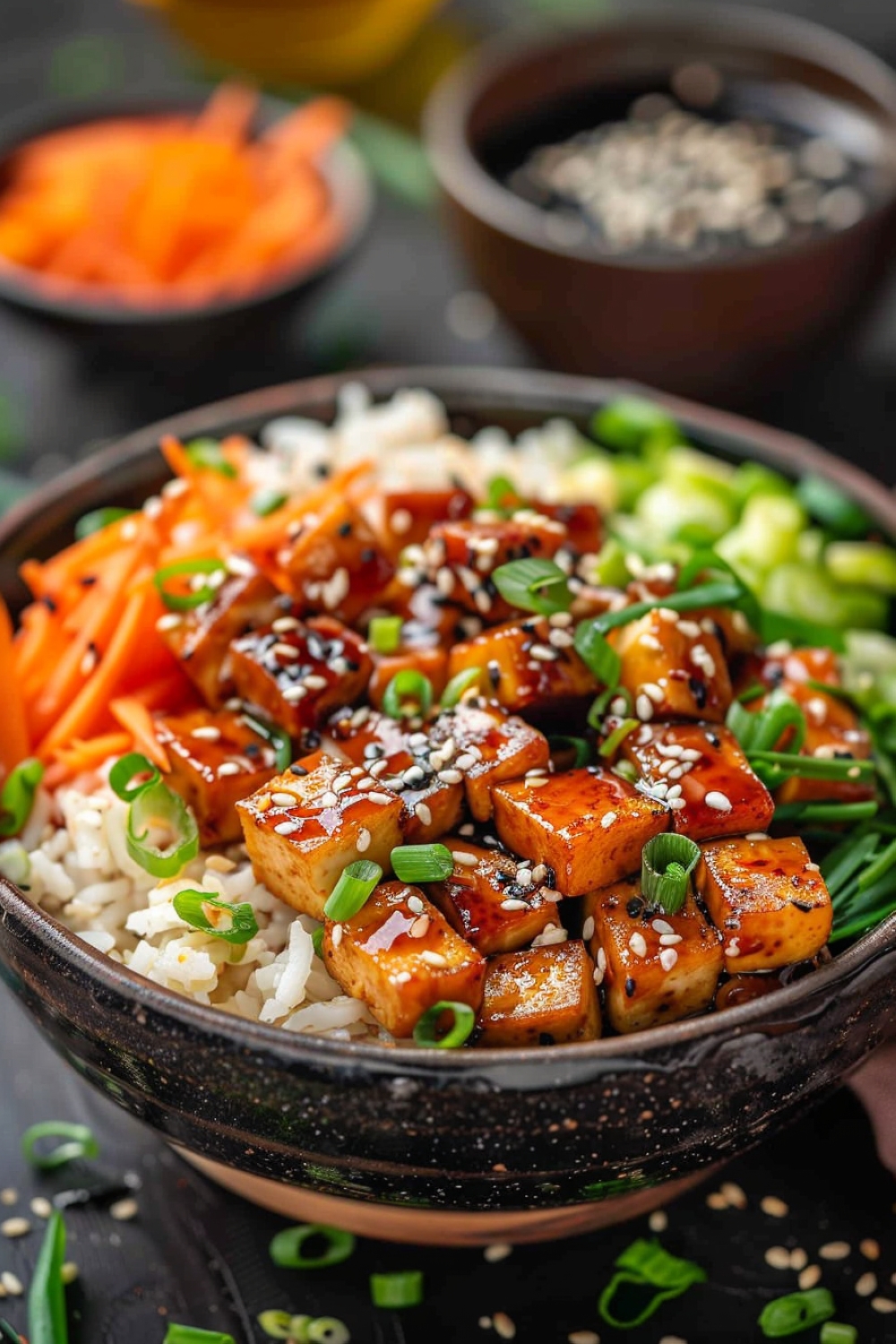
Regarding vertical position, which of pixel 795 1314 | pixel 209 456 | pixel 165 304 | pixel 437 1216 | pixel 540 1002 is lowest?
pixel 795 1314

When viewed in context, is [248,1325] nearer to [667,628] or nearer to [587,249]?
[667,628]

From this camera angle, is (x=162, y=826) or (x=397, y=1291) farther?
(x=162, y=826)

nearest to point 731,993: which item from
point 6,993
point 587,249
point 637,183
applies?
point 6,993

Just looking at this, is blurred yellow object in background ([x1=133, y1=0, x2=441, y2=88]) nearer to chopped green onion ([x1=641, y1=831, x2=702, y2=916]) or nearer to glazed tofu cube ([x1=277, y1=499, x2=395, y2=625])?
glazed tofu cube ([x1=277, y1=499, x2=395, y2=625])

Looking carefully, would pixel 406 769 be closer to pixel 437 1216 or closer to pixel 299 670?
pixel 299 670

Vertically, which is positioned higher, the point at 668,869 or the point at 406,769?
the point at 406,769

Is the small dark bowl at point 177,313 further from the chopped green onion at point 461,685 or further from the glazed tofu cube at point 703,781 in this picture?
the glazed tofu cube at point 703,781

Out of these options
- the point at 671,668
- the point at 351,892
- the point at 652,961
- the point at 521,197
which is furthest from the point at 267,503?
the point at 521,197
